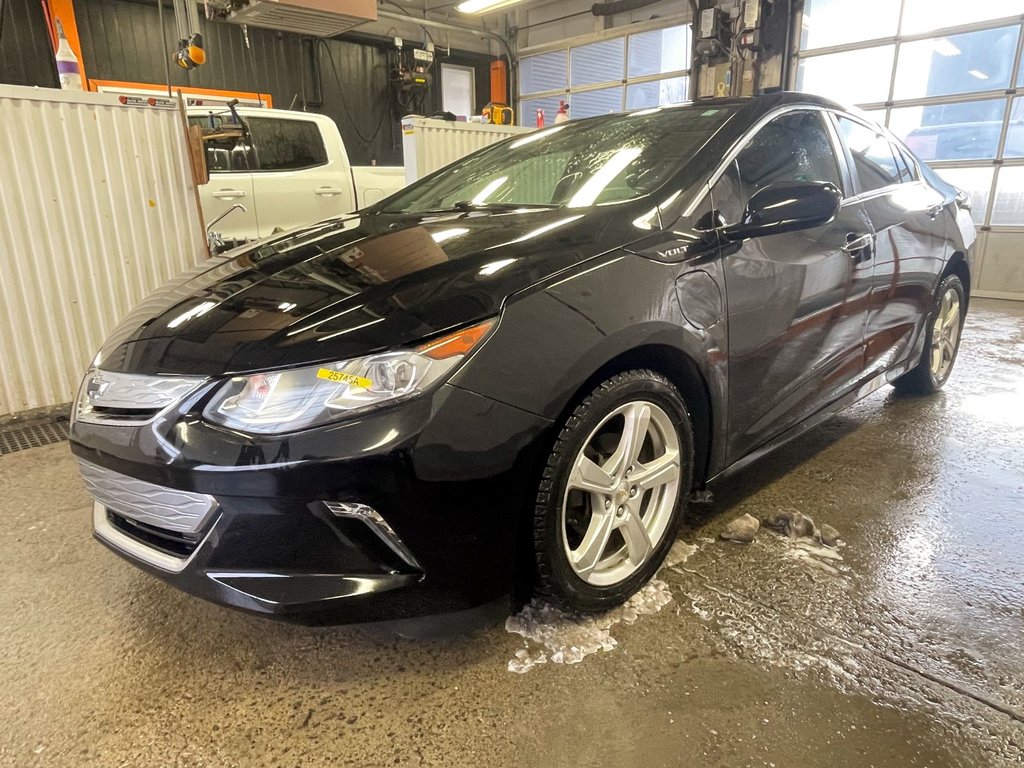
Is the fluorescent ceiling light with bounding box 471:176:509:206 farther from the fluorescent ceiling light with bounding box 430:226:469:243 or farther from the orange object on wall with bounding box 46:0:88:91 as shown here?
the orange object on wall with bounding box 46:0:88:91

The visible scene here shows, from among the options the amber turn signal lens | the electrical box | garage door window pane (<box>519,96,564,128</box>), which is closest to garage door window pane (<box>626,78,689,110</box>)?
the electrical box

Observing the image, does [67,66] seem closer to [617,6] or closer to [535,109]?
[617,6]

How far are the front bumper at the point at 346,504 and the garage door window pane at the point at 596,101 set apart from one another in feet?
32.5

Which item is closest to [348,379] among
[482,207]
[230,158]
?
[482,207]

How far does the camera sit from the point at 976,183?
7.45 meters

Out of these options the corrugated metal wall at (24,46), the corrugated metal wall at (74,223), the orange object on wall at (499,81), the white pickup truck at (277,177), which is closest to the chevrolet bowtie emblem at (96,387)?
the corrugated metal wall at (74,223)

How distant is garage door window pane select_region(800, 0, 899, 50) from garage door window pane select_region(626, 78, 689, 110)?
1.69m

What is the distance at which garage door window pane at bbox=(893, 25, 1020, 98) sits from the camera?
23.0ft

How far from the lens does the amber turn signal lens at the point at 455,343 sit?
1.28 m

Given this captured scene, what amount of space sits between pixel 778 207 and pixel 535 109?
1068 cm

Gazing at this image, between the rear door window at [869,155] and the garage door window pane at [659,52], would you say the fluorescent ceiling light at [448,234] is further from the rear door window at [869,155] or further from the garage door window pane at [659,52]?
the garage door window pane at [659,52]

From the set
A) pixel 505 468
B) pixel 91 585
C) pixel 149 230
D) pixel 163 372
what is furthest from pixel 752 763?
pixel 149 230

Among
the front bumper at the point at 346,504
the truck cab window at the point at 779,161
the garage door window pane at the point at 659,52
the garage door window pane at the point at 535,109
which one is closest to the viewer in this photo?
the front bumper at the point at 346,504

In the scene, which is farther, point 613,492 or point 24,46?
point 24,46
